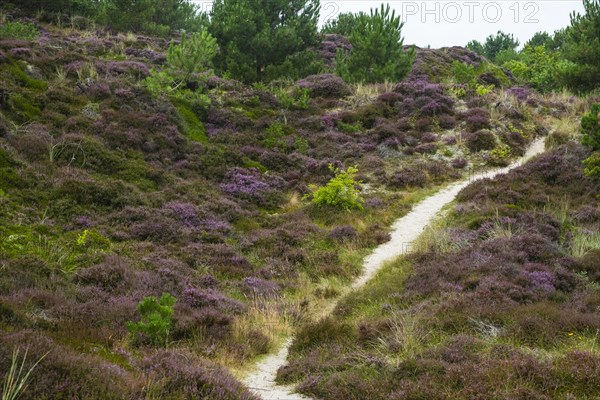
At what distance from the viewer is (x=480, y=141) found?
22859 millimetres

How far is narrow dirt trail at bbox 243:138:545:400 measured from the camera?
6418 mm

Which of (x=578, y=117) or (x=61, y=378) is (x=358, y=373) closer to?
(x=61, y=378)

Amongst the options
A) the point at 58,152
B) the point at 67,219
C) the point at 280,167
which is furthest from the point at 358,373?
the point at 280,167

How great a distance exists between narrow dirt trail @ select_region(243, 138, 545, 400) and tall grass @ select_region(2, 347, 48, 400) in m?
2.82

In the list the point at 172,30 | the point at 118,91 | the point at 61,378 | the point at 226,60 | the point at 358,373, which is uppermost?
the point at 172,30

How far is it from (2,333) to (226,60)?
25711mm

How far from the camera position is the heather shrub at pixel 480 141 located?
74.6ft

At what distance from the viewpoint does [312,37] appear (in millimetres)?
32062

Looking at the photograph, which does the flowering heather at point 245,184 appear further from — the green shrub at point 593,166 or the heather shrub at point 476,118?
the heather shrub at point 476,118

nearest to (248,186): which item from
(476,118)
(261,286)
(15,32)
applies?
(261,286)

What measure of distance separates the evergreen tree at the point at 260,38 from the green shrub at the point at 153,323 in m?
22.7

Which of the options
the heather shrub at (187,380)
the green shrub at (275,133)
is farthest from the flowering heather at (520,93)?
the heather shrub at (187,380)

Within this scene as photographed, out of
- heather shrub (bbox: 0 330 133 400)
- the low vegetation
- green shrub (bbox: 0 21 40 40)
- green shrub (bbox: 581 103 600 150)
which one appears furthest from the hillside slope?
green shrub (bbox: 581 103 600 150)

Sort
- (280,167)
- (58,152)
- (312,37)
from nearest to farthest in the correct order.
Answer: (58,152) < (280,167) < (312,37)
